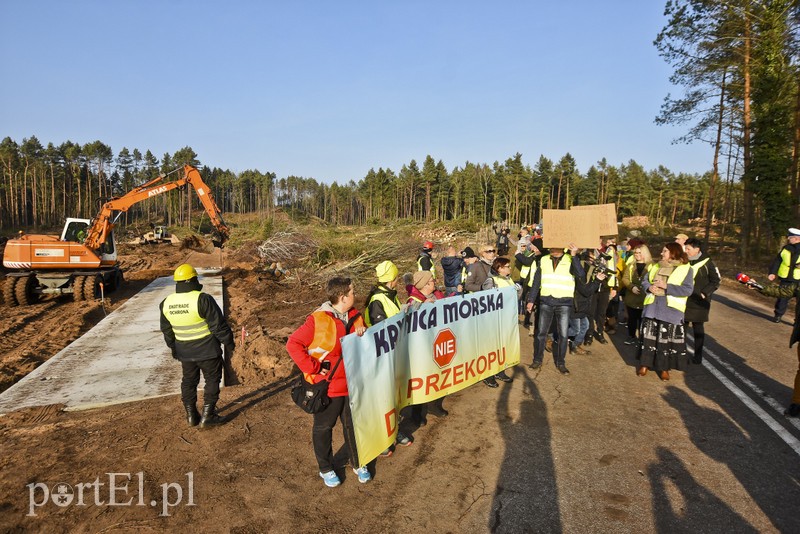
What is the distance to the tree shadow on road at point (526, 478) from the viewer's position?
361cm

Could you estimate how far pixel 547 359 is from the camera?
8.03 meters

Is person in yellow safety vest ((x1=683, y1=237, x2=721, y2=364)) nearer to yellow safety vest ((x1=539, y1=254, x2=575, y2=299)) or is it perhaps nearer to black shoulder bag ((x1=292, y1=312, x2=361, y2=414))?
yellow safety vest ((x1=539, y1=254, x2=575, y2=299))

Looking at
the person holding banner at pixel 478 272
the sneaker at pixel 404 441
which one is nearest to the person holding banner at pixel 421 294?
the sneaker at pixel 404 441

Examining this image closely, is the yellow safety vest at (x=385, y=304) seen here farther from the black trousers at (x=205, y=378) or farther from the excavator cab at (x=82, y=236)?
the excavator cab at (x=82, y=236)

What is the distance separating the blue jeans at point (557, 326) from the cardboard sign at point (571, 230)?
1.02 metres

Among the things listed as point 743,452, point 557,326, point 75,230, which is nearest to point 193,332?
point 557,326

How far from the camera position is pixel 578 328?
842 centimetres

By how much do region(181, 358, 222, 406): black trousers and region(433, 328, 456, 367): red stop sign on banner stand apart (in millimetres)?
2663

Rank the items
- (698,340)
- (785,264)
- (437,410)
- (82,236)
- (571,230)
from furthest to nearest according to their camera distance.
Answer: (82,236) < (785,264) < (698,340) < (571,230) < (437,410)

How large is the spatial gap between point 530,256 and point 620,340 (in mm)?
2739

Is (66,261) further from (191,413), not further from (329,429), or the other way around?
(329,429)

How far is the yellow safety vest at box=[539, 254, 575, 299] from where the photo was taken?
7.18 m

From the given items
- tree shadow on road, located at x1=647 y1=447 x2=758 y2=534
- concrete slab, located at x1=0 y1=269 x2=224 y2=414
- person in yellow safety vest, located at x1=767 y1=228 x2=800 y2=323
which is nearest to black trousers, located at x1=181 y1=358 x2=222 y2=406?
concrete slab, located at x1=0 y1=269 x2=224 y2=414

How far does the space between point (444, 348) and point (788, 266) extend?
9.86 m
